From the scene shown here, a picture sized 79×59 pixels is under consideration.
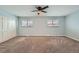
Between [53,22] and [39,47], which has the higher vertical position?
[53,22]

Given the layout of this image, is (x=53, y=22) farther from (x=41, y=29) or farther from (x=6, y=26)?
(x=6, y=26)

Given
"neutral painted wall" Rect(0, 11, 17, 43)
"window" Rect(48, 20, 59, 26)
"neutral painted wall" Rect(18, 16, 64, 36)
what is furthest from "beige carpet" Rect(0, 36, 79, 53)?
"window" Rect(48, 20, 59, 26)

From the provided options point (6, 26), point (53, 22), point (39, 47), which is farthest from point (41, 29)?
point (39, 47)

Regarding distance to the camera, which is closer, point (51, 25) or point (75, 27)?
point (75, 27)

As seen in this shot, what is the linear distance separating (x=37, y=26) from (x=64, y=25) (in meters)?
1.83

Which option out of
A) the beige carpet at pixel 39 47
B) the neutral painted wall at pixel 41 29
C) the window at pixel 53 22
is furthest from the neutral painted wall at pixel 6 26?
the window at pixel 53 22

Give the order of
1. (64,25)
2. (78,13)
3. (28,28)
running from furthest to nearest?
(28,28) < (64,25) < (78,13)

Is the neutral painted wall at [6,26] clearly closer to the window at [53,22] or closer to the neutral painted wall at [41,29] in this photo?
the neutral painted wall at [41,29]

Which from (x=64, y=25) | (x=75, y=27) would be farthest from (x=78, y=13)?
(x=64, y=25)

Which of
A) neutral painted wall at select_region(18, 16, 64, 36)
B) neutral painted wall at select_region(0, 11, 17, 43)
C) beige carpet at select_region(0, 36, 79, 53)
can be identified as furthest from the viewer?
neutral painted wall at select_region(18, 16, 64, 36)

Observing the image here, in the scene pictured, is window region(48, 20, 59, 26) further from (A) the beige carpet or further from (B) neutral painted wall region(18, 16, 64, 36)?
(A) the beige carpet
